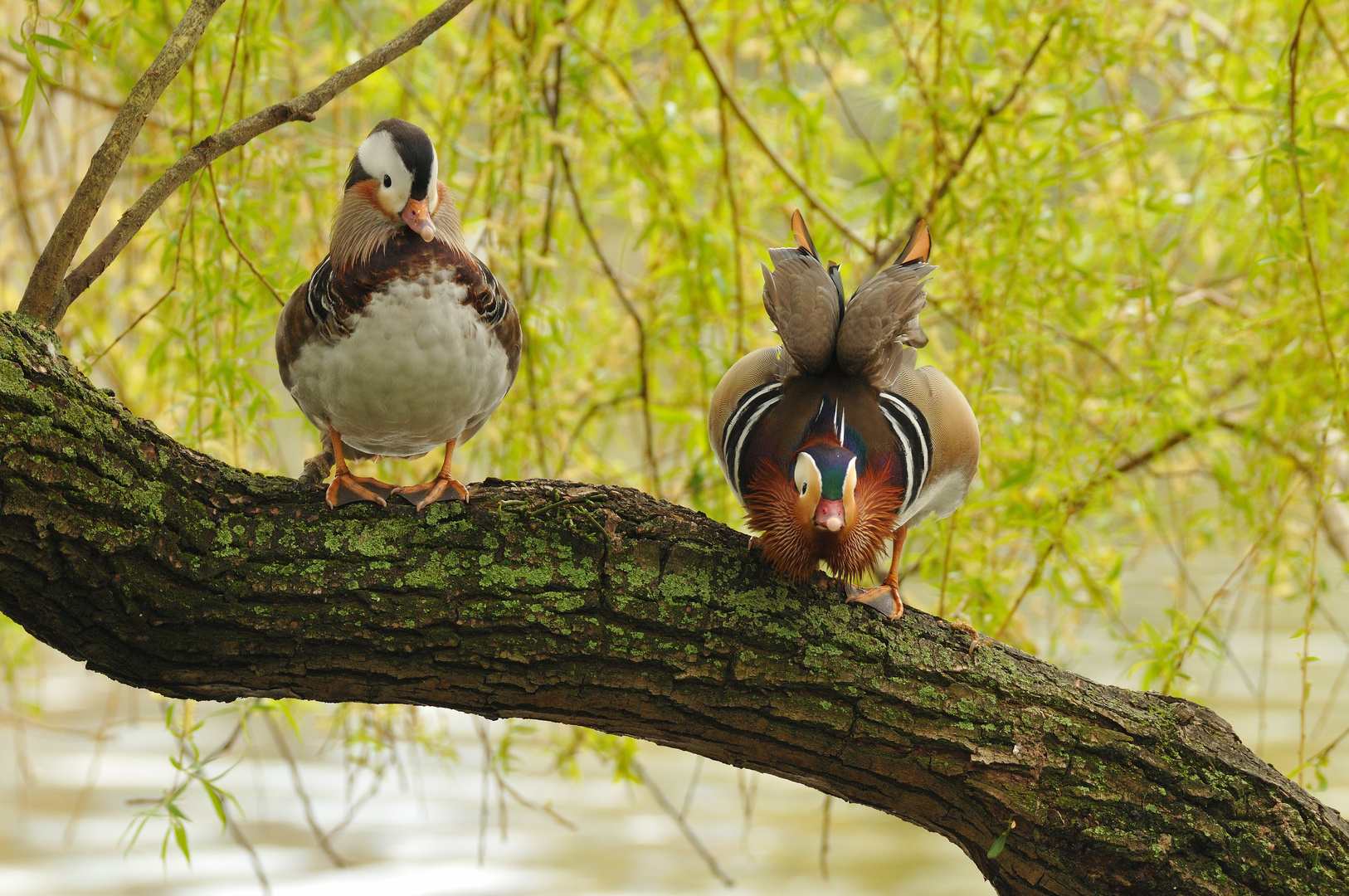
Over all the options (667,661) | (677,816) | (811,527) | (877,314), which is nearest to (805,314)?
A: (877,314)

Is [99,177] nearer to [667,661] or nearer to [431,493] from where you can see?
[431,493]

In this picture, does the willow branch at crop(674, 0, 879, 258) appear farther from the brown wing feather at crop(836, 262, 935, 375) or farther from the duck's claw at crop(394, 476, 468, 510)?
the duck's claw at crop(394, 476, 468, 510)

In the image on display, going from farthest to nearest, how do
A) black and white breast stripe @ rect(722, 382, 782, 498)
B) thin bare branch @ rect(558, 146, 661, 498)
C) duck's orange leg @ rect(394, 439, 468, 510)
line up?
thin bare branch @ rect(558, 146, 661, 498) → black and white breast stripe @ rect(722, 382, 782, 498) → duck's orange leg @ rect(394, 439, 468, 510)

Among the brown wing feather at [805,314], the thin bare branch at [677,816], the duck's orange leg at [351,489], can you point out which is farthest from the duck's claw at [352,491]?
the thin bare branch at [677,816]

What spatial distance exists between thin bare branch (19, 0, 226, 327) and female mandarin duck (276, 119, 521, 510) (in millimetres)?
174

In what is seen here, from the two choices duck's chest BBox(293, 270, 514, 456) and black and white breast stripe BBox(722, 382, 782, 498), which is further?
black and white breast stripe BBox(722, 382, 782, 498)

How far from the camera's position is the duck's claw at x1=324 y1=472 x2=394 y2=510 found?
3.29ft

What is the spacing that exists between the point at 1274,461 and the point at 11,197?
6.42ft

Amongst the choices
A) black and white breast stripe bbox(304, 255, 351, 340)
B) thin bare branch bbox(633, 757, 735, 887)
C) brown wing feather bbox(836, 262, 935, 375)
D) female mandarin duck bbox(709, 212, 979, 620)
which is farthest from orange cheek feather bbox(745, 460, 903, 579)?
thin bare branch bbox(633, 757, 735, 887)

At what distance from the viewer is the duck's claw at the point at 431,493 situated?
1.02 meters

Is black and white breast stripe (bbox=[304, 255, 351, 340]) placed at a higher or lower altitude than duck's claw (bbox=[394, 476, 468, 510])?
higher

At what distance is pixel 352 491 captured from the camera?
1.01m

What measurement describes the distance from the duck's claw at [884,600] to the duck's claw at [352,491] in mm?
456

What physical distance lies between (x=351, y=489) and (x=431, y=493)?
2.8 inches
